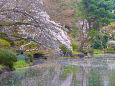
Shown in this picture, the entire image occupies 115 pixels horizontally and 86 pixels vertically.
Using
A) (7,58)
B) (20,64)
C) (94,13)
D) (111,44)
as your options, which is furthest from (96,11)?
(7,58)

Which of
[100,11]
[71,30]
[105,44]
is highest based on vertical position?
[100,11]

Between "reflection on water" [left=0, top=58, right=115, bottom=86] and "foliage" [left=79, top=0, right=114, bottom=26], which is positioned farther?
"foliage" [left=79, top=0, right=114, bottom=26]

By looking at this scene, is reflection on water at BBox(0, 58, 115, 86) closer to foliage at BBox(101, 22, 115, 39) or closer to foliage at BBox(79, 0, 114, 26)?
foliage at BBox(79, 0, 114, 26)

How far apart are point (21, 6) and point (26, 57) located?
24.6 ft

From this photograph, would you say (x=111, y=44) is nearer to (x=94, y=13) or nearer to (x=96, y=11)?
(x=94, y=13)

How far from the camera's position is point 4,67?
1600 cm

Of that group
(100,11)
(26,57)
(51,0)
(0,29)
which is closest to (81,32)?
(100,11)

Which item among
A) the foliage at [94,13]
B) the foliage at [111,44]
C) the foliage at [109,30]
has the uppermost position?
the foliage at [94,13]

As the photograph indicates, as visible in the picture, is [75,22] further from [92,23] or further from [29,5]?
[29,5]

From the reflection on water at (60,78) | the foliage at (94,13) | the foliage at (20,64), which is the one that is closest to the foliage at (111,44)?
the foliage at (94,13)

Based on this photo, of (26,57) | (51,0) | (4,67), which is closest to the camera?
(4,67)

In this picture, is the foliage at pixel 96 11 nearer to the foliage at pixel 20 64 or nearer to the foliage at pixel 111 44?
the foliage at pixel 111 44

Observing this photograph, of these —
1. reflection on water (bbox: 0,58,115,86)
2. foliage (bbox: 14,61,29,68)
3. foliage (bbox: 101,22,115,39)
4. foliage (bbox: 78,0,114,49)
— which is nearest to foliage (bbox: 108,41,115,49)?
foliage (bbox: 101,22,115,39)

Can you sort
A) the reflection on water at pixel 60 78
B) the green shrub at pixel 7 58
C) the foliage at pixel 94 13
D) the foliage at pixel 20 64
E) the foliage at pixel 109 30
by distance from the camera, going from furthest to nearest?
the foliage at pixel 109 30 → the foliage at pixel 94 13 → the foliage at pixel 20 64 → the green shrub at pixel 7 58 → the reflection on water at pixel 60 78
